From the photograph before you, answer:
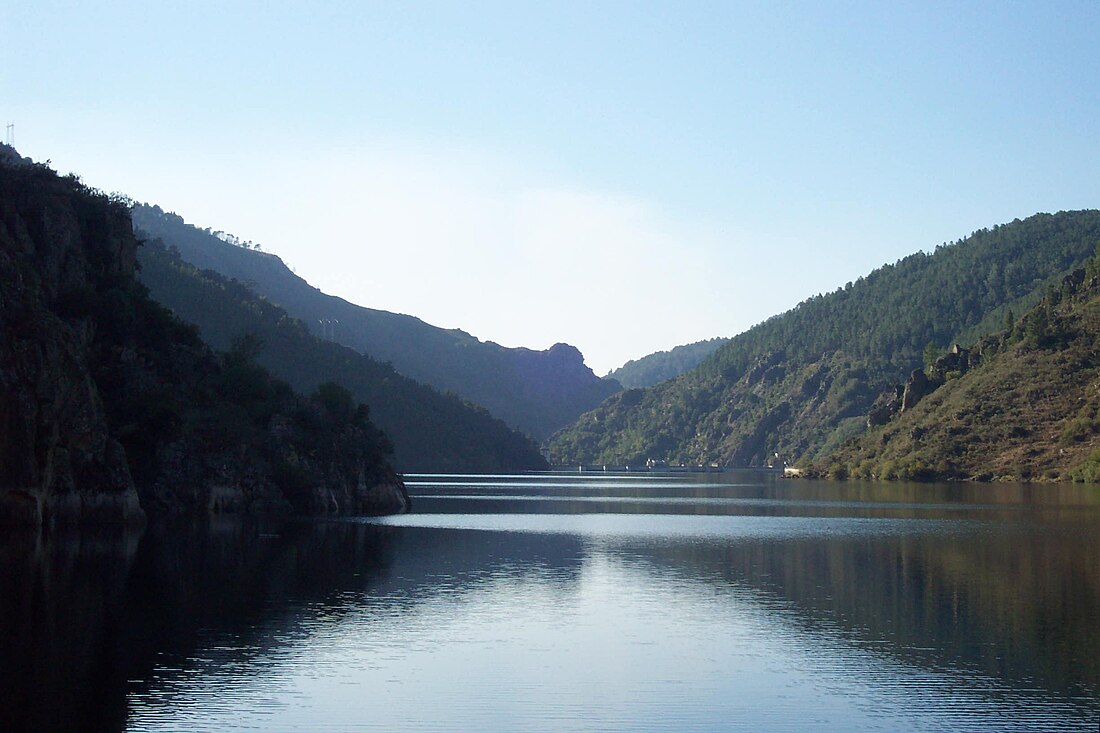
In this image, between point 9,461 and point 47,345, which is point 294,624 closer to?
point 9,461

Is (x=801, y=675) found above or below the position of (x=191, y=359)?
below

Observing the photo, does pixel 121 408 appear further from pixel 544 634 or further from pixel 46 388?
pixel 544 634

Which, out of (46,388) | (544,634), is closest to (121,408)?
(46,388)

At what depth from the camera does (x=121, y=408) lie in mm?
92562

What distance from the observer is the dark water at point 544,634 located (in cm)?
2834

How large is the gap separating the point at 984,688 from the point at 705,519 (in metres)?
74.1

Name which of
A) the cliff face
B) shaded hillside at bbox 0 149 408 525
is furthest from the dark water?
shaded hillside at bbox 0 149 408 525

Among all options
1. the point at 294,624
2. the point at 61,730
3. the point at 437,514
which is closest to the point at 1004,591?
the point at 294,624

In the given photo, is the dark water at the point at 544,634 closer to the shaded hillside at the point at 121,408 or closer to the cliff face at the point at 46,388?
the cliff face at the point at 46,388

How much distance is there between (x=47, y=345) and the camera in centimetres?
6988

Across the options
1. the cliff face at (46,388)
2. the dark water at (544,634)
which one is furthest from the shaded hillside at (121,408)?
the dark water at (544,634)

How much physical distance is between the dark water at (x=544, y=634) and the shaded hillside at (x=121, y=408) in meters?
5.87

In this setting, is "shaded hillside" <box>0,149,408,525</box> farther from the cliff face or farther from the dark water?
the dark water

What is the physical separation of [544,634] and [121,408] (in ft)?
205
